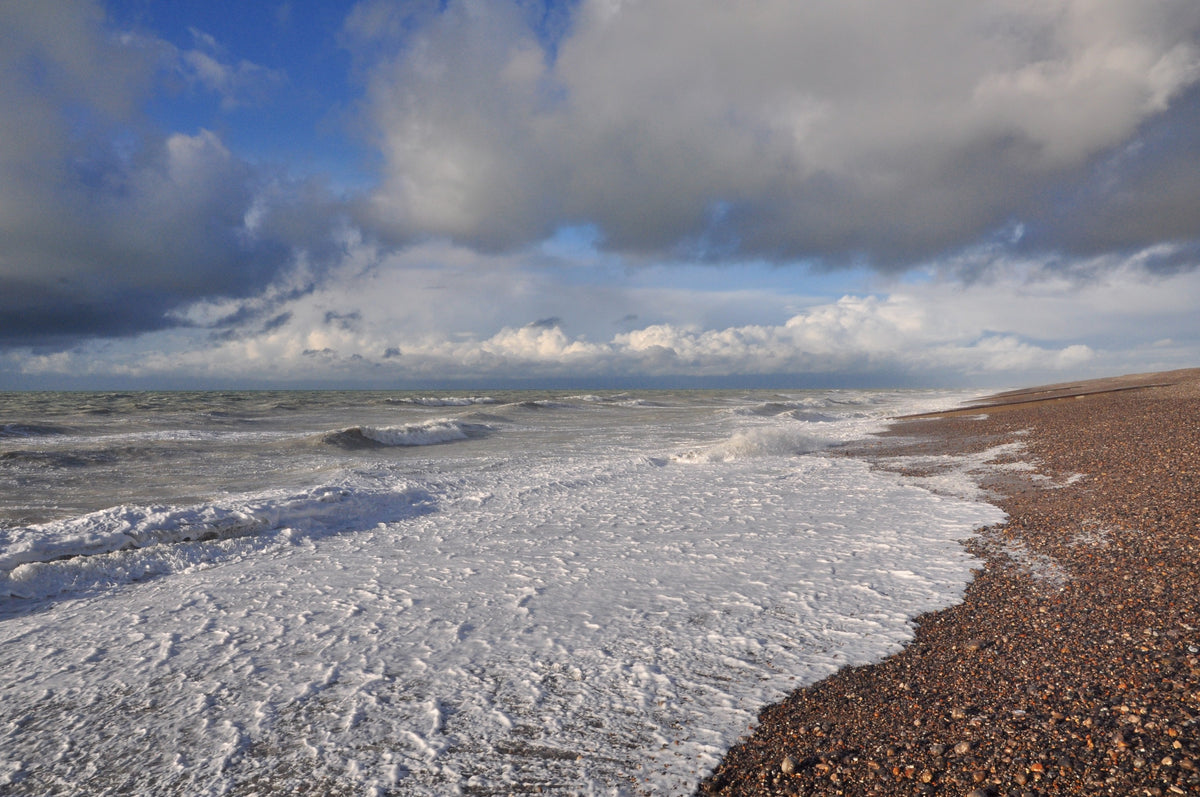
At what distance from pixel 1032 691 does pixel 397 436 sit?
2309 cm

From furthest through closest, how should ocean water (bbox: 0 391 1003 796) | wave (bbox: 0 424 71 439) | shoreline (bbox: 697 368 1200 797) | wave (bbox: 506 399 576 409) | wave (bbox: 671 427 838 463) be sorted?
1. wave (bbox: 506 399 576 409)
2. wave (bbox: 0 424 71 439)
3. wave (bbox: 671 427 838 463)
4. ocean water (bbox: 0 391 1003 796)
5. shoreline (bbox: 697 368 1200 797)

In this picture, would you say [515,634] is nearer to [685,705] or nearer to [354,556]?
[685,705]

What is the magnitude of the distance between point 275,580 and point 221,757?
3.51m

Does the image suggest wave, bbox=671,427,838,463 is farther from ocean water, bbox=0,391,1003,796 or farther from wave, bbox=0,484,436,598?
wave, bbox=0,484,436,598

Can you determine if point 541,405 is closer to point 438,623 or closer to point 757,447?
point 757,447

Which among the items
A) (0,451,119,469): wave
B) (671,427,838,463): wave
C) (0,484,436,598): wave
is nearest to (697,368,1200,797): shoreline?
(0,484,436,598): wave

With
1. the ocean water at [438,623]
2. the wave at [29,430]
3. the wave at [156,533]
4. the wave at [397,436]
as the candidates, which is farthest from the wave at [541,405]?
the wave at [156,533]

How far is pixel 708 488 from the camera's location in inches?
460

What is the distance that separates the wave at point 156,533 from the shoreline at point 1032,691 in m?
7.29

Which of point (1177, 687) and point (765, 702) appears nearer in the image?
point (1177, 687)

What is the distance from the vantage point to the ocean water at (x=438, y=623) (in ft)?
11.6

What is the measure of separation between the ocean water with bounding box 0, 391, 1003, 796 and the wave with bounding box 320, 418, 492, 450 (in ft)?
32.9

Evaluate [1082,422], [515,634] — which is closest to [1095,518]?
[515,634]

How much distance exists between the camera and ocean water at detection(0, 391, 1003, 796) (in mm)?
3525
